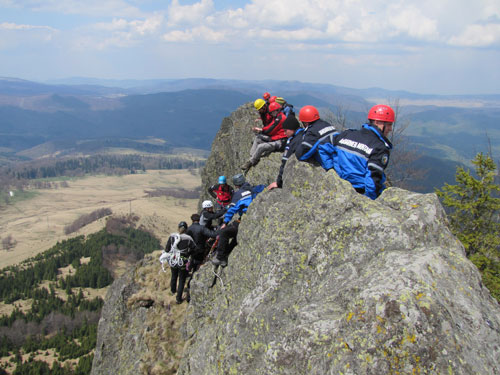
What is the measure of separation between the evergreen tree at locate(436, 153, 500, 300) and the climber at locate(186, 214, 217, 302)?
19.5 metres

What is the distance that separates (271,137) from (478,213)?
18.9 m

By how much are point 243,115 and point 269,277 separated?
69.8 ft

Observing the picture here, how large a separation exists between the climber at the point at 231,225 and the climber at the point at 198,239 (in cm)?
143

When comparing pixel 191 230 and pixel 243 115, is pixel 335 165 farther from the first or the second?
pixel 243 115

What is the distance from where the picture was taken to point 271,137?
18391 millimetres

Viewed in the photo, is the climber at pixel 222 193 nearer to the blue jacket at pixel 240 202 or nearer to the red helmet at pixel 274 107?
the blue jacket at pixel 240 202

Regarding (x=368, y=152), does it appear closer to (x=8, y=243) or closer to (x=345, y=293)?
(x=345, y=293)

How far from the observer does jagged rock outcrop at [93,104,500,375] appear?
568 centimetres

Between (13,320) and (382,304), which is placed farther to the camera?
(13,320)

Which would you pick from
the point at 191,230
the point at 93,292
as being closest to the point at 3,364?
the point at 93,292

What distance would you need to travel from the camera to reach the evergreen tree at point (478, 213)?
79.5ft

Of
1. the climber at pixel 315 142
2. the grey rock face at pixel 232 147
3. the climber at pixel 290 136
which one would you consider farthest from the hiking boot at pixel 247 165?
the climber at pixel 315 142

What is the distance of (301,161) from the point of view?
11031mm

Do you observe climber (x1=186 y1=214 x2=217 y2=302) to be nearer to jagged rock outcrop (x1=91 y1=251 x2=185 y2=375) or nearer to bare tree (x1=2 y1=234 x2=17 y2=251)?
jagged rock outcrop (x1=91 y1=251 x2=185 y2=375)
